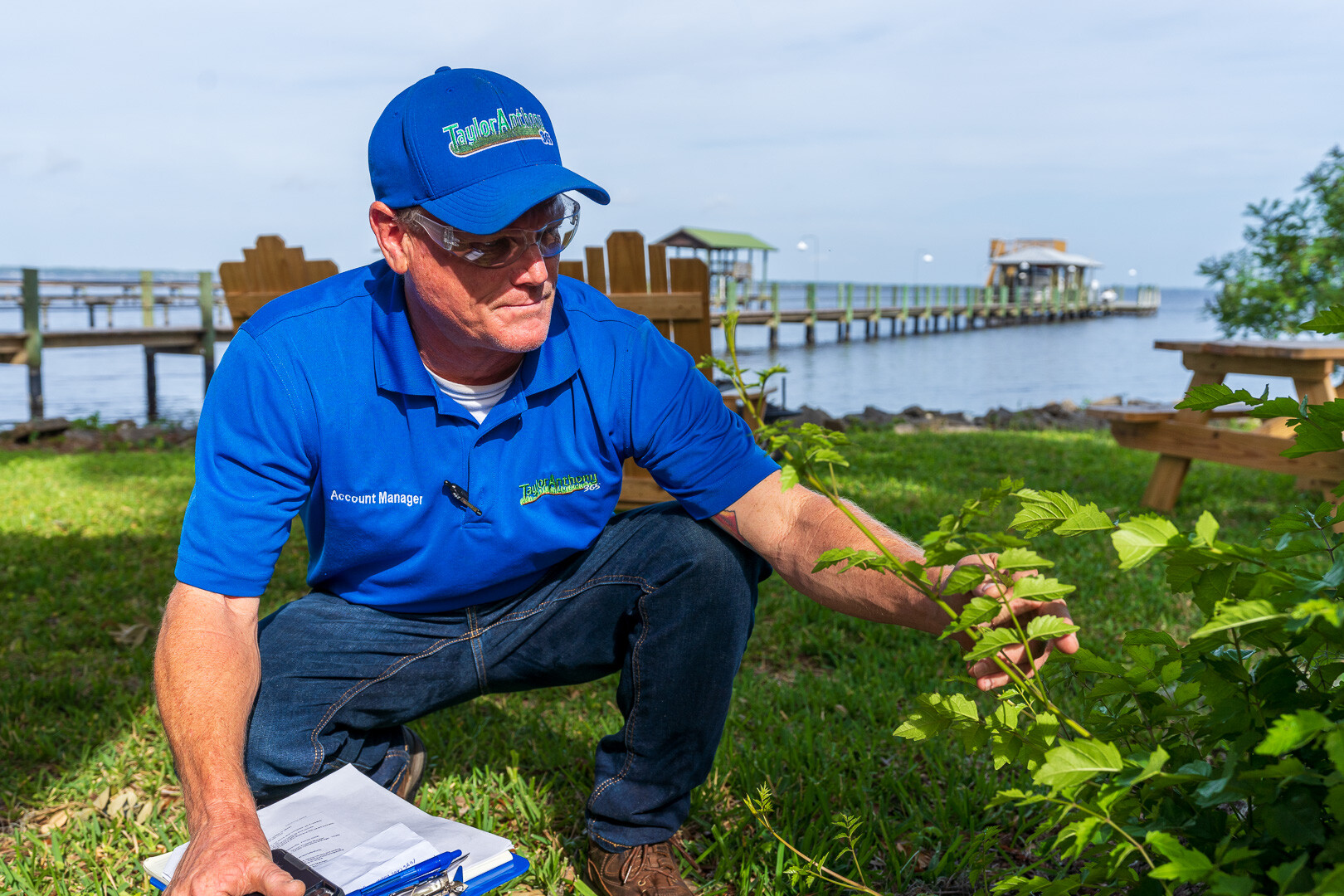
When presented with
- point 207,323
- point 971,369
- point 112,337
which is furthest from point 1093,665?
point 971,369

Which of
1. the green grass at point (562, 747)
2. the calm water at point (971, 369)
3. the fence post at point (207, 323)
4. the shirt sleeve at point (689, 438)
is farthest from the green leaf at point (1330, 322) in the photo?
the fence post at point (207, 323)

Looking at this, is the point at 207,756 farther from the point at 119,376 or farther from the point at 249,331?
the point at 119,376

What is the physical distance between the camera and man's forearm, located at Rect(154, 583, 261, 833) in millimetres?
1591

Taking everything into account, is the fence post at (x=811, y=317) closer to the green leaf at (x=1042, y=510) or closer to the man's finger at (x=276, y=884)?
the man's finger at (x=276, y=884)

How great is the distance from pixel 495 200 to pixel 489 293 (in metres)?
0.19

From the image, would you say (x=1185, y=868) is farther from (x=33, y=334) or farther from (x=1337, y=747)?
(x=33, y=334)

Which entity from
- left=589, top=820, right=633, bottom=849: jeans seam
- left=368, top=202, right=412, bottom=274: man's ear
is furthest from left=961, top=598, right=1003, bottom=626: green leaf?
left=368, top=202, right=412, bottom=274: man's ear

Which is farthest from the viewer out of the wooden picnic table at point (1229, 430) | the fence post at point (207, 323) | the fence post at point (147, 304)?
the fence post at point (147, 304)

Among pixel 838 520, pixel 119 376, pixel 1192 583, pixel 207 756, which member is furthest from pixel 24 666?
pixel 119 376

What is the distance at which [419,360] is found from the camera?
2.12 m

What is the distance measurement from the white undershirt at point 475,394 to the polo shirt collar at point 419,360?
0.03 meters

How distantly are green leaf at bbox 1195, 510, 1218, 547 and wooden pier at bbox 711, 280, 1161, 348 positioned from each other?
1165 inches

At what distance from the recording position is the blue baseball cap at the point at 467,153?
1942 mm

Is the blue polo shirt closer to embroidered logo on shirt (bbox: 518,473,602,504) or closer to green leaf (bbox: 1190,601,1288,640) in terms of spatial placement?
embroidered logo on shirt (bbox: 518,473,602,504)
